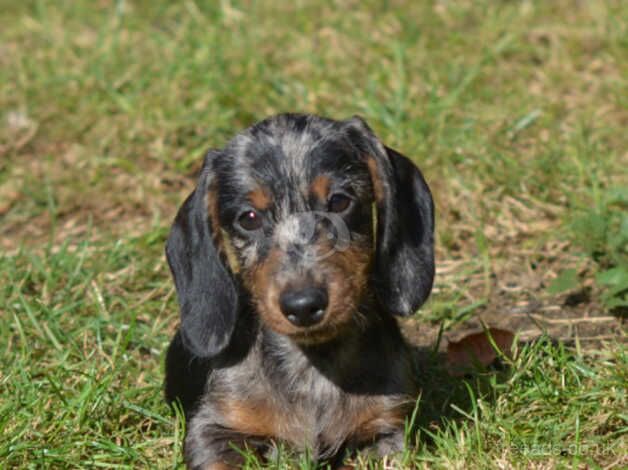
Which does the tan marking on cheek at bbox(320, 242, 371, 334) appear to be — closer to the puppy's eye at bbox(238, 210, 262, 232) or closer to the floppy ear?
the floppy ear

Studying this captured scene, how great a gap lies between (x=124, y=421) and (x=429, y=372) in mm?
1474

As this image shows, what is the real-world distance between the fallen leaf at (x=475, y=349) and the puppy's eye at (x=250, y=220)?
55.4 inches

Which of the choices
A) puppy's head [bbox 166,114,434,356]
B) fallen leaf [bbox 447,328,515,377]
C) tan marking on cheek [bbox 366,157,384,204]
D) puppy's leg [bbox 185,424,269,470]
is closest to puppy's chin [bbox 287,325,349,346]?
puppy's head [bbox 166,114,434,356]

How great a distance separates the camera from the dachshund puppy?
4.65 meters

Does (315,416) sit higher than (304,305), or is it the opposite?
(304,305)

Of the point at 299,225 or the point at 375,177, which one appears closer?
the point at 299,225

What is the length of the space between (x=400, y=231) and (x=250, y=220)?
0.64 metres

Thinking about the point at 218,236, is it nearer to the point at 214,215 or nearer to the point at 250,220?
the point at 214,215

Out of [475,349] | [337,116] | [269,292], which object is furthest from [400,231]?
[337,116]

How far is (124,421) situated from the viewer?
530cm

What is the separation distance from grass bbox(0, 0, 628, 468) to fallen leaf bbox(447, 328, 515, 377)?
3.2 inches

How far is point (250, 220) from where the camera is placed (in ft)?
15.6

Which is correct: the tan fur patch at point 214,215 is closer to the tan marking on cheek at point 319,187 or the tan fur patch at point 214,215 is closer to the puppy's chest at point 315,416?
the tan marking on cheek at point 319,187

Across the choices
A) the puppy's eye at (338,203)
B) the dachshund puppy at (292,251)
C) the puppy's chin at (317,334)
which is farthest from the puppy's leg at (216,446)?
the puppy's eye at (338,203)
